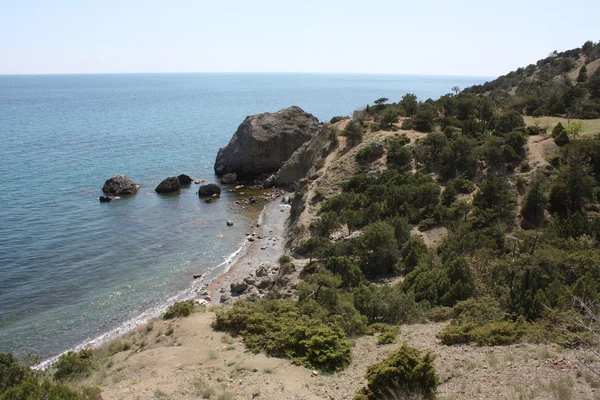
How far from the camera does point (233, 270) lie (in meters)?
38.2

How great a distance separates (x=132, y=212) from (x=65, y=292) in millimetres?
20189

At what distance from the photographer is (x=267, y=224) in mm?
49156

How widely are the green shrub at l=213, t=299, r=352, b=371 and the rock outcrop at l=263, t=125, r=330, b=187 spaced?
1546 inches

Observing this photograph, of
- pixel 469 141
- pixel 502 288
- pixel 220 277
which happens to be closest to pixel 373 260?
pixel 502 288

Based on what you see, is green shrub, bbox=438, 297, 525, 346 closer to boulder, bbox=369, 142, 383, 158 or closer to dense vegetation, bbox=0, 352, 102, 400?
dense vegetation, bbox=0, 352, 102, 400

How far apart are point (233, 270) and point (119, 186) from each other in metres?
29.0

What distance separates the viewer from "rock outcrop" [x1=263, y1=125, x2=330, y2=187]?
60.5m

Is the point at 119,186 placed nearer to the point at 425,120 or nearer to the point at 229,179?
the point at 229,179

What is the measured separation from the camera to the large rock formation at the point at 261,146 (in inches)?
2694


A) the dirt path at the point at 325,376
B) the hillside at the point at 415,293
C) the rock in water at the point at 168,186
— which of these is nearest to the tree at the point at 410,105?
the hillside at the point at 415,293

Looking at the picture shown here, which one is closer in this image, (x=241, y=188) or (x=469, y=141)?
(x=469, y=141)

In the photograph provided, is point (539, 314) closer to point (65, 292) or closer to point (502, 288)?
point (502, 288)

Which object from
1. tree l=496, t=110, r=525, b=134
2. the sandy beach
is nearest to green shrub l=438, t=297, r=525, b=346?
the sandy beach

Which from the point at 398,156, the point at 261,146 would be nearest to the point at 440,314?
the point at 398,156
